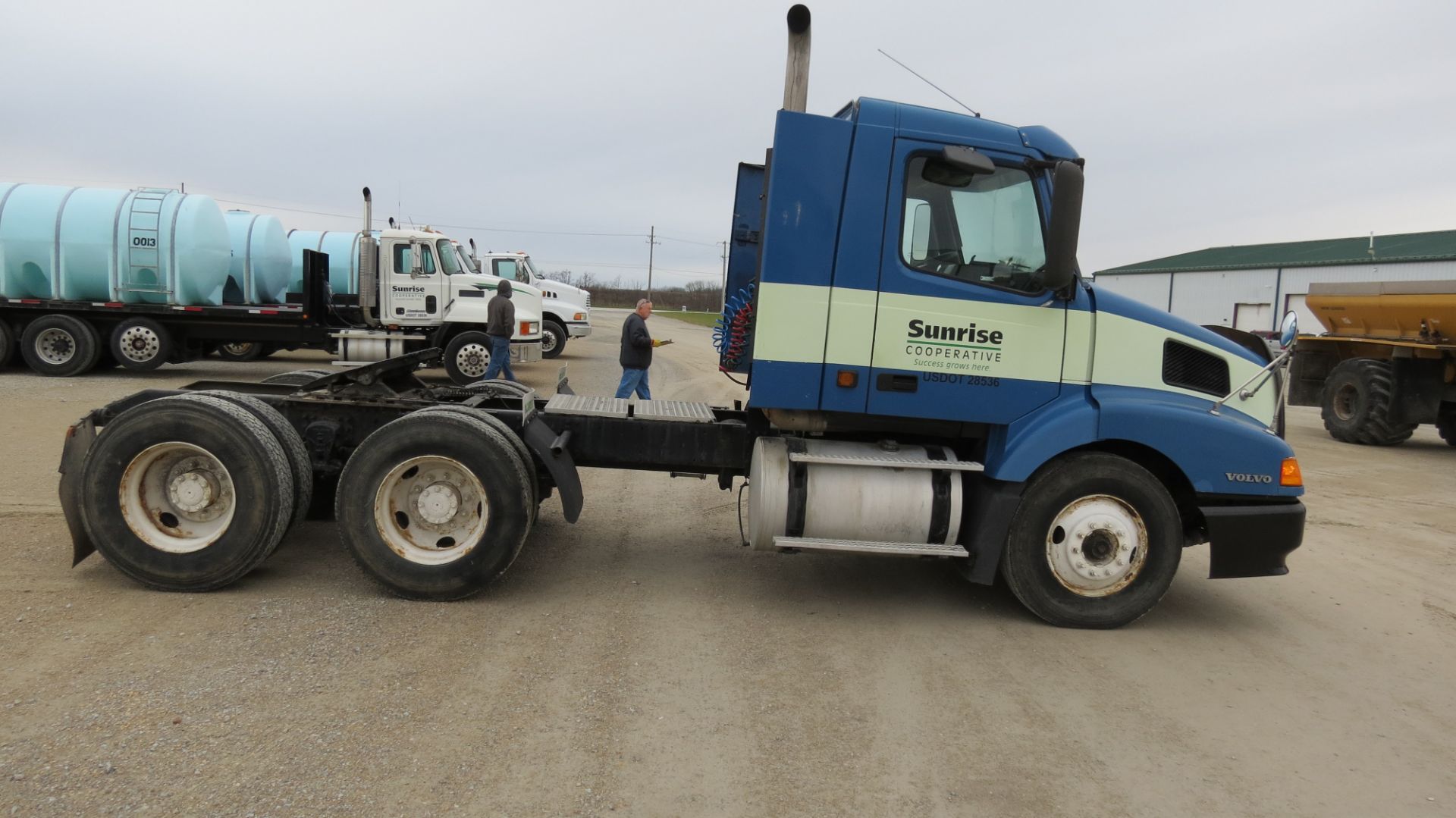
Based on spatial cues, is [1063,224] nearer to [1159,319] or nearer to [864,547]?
[1159,319]

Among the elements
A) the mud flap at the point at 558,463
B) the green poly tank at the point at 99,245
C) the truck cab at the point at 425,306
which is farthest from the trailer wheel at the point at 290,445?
the green poly tank at the point at 99,245

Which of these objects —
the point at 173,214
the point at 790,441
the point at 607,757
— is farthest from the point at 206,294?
the point at 607,757

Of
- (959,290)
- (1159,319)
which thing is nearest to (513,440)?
(959,290)

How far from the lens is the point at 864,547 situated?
5.16 m

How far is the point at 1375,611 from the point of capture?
601 centimetres

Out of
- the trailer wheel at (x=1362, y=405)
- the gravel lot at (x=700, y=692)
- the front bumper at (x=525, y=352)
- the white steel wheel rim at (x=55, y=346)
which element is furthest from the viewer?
the front bumper at (x=525, y=352)

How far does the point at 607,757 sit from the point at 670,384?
14515 mm

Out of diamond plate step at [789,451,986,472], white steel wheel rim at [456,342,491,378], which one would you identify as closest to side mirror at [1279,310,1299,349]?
diamond plate step at [789,451,986,472]

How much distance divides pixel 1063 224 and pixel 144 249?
54.7ft

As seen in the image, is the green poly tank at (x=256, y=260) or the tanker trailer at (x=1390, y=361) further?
the green poly tank at (x=256, y=260)

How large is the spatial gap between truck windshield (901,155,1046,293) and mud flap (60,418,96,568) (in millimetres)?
4894

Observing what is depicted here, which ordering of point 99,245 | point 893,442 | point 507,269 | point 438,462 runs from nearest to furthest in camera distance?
1. point 438,462
2. point 893,442
3. point 99,245
4. point 507,269

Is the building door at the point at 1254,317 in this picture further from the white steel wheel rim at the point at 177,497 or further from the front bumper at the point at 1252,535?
the white steel wheel rim at the point at 177,497

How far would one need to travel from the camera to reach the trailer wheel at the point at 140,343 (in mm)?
16297
